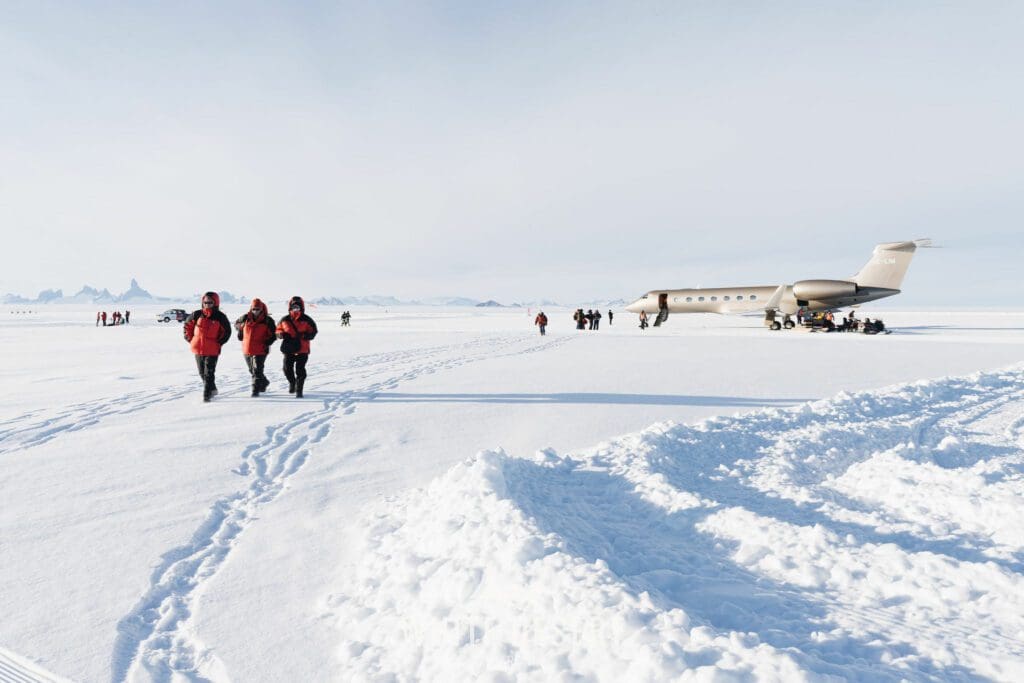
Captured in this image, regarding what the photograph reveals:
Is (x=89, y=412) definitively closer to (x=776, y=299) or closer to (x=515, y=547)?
(x=515, y=547)

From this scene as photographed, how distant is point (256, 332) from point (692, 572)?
8688 millimetres

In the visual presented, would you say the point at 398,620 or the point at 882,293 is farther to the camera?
the point at 882,293

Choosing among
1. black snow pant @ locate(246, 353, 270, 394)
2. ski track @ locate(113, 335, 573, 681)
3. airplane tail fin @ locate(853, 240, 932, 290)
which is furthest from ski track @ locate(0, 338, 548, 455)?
airplane tail fin @ locate(853, 240, 932, 290)

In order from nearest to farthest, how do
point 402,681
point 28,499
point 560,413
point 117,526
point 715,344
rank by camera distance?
point 402,681 < point 117,526 < point 28,499 < point 560,413 < point 715,344

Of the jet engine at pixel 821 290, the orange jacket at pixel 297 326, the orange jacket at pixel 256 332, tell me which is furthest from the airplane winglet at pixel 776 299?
the orange jacket at pixel 256 332

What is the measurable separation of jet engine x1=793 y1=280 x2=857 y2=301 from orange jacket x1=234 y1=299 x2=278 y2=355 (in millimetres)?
35342

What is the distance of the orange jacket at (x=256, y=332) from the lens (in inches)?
384

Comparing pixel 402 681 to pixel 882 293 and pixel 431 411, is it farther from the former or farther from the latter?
pixel 882 293

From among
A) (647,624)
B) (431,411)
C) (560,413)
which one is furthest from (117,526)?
(560,413)

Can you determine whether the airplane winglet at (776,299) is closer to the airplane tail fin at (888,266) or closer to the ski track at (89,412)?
the airplane tail fin at (888,266)

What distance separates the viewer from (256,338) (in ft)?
32.1

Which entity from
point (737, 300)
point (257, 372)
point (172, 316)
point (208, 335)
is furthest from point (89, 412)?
point (172, 316)

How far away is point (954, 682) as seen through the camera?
2395 millimetres

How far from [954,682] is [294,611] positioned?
3291mm
